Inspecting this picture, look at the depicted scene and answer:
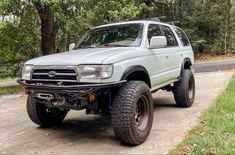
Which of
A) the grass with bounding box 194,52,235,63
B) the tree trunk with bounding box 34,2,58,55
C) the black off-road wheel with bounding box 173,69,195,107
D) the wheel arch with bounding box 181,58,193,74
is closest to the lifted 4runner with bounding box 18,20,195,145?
the black off-road wheel with bounding box 173,69,195,107

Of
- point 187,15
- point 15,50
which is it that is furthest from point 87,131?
point 187,15

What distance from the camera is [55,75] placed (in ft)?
16.5

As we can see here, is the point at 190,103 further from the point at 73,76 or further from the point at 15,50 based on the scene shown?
the point at 15,50

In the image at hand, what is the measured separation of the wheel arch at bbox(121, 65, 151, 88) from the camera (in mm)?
5105

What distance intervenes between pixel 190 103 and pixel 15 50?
28.7ft

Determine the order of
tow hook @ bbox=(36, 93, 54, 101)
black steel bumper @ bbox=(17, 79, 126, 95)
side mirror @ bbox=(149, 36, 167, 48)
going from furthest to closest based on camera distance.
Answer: side mirror @ bbox=(149, 36, 167, 48)
tow hook @ bbox=(36, 93, 54, 101)
black steel bumper @ bbox=(17, 79, 126, 95)

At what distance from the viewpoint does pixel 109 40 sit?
6.33 m

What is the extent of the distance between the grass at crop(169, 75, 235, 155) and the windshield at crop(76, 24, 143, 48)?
5.92 ft

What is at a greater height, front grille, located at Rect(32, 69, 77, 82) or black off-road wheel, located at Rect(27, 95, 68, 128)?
front grille, located at Rect(32, 69, 77, 82)

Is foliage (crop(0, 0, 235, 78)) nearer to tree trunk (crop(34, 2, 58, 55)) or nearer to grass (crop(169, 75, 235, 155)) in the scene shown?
tree trunk (crop(34, 2, 58, 55))

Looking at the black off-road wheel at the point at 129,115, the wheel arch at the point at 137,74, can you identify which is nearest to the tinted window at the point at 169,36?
the wheel arch at the point at 137,74

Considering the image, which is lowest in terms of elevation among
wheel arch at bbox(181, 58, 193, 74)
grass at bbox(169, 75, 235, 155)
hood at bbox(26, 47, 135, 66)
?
grass at bbox(169, 75, 235, 155)

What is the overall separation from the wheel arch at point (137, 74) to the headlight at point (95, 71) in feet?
1.00

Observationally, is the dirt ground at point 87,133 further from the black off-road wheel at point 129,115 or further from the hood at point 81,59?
the hood at point 81,59
